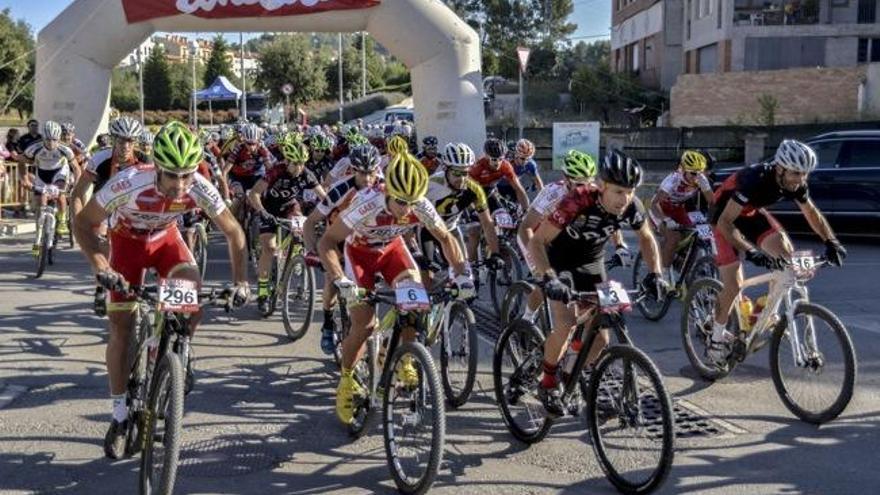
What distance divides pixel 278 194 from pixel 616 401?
563cm

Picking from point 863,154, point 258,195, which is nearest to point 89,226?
point 258,195

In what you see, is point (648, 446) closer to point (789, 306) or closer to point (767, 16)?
point (789, 306)

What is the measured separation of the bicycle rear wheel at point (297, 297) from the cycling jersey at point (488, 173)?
8.98 ft

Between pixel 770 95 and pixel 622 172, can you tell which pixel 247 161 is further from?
pixel 770 95

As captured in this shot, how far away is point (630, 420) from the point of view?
505 centimetres

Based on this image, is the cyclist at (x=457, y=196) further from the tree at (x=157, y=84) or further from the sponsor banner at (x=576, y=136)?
the tree at (x=157, y=84)

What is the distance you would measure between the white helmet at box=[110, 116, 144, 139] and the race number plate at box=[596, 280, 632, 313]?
206 inches

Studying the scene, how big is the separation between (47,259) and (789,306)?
32.6 feet

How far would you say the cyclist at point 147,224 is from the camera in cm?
504

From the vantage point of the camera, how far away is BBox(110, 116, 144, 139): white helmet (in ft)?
28.4

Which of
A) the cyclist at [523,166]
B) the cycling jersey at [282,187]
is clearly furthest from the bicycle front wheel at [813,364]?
the cyclist at [523,166]

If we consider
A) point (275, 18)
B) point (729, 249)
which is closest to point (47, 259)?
point (275, 18)

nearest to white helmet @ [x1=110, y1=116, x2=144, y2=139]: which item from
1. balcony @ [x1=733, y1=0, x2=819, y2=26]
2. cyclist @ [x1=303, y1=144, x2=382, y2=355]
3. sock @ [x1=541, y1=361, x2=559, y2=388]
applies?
cyclist @ [x1=303, y1=144, x2=382, y2=355]

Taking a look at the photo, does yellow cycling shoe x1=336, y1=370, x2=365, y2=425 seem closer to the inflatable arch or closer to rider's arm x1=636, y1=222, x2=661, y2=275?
rider's arm x1=636, y1=222, x2=661, y2=275
